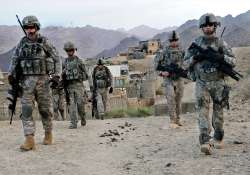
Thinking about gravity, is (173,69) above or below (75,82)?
above

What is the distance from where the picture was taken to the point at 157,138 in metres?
10.8

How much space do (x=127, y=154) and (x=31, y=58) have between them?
204 cm

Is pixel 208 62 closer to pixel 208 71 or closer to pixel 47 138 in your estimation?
pixel 208 71

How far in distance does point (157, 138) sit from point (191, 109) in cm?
777

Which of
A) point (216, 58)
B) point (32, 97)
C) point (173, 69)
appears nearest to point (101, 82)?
point (173, 69)

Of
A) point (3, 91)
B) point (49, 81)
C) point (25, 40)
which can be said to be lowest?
point (3, 91)

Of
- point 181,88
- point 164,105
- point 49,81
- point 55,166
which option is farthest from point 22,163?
point 164,105

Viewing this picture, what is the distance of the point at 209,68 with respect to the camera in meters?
8.53

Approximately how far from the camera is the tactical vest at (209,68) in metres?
8.52

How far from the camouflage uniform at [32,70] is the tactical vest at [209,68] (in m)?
2.42

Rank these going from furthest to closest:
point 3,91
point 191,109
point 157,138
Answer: point 3,91 → point 191,109 → point 157,138

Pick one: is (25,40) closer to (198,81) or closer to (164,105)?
(198,81)

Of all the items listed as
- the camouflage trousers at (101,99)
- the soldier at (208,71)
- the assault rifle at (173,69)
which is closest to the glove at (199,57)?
the soldier at (208,71)

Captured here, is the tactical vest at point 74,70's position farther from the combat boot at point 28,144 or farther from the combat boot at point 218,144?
the combat boot at point 218,144
